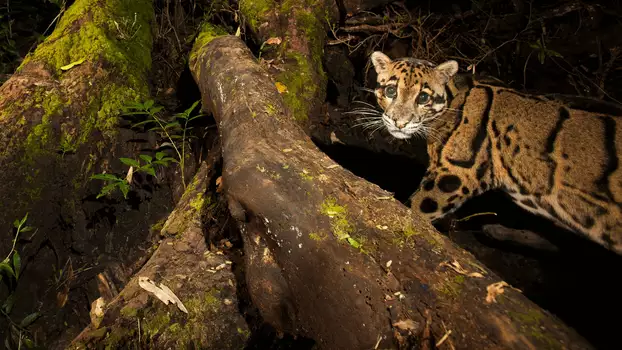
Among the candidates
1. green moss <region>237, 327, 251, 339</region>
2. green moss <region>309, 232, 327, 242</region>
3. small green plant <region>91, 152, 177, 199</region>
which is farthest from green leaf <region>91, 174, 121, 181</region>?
green moss <region>309, 232, 327, 242</region>

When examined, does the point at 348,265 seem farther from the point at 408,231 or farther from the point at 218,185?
the point at 218,185

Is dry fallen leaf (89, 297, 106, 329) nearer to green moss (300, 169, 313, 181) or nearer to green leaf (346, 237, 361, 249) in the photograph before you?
green moss (300, 169, 313, 181)

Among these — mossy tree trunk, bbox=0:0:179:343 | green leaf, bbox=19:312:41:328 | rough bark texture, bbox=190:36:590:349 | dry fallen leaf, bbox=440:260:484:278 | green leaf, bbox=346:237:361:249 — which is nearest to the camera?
rough bark texture, bbox=190:36:590:349

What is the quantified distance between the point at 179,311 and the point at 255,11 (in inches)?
152

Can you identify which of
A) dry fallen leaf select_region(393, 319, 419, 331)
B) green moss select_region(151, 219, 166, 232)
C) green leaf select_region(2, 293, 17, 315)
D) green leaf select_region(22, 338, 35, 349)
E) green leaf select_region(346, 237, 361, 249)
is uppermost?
green leaf select_region(346, 237, 361, 249)

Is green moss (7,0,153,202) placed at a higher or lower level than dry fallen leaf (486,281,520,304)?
lower

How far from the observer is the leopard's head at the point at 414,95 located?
3.66 m

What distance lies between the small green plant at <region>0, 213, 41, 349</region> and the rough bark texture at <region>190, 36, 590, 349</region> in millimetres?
1948

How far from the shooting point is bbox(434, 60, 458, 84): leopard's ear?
368 centimetres

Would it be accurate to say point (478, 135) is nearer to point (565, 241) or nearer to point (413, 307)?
point (565, 241)

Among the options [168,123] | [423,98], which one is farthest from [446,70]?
[168,123]

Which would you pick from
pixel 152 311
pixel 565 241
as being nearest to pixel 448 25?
pixel 565 241

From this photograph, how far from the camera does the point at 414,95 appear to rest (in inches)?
145

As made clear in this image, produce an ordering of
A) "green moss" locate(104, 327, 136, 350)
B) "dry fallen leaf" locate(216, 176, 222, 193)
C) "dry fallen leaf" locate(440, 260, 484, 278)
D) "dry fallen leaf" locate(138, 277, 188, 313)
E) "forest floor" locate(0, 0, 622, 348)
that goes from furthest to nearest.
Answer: "forest floor" locate(0, 0, 622, 348), "dry fallen leaf" locate(216, 176, 222, 193), "dry fallen leaf" locate(138, 277, 188, 313), "green moss" locate(104, 327, 136, 350), "dry fallen leaf" locate(440, 260, 484, 278)
